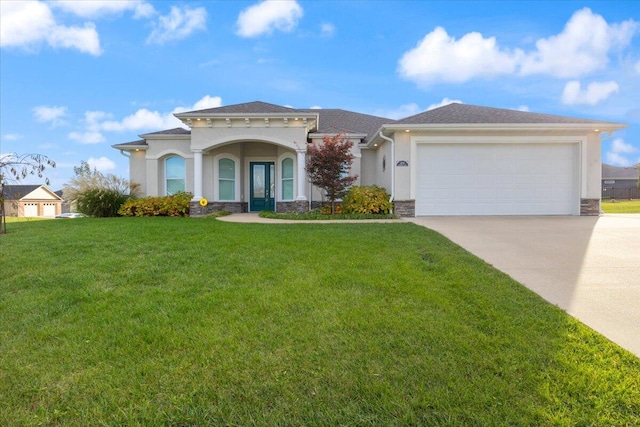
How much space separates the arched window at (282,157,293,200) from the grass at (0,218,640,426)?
33.7 feet

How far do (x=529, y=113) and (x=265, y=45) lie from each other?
11036mm

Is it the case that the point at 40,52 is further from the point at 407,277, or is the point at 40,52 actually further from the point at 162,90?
the point at 407,277

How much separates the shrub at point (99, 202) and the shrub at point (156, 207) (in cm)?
41

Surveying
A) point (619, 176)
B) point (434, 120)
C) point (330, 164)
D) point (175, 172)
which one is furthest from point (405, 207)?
point (619, 176)

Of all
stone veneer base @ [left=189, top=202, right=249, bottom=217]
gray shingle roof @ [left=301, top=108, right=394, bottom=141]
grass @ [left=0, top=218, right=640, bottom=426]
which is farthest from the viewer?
gray shingle roof @ [left=301, top=108, right=394, bottom=141]

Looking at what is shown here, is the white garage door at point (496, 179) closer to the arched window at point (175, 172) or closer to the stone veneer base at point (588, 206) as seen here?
the stone veneer base at point (588, 206)

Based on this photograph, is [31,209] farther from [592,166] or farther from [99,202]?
[592,166]

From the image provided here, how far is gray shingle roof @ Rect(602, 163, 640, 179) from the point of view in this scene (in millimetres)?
41219

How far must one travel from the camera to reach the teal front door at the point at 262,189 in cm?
1579

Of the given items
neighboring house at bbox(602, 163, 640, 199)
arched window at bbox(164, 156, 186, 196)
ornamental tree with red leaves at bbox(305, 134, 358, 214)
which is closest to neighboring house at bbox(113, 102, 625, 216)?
ornamental tree with red leaves at bbox(305, 134, 358, 214)

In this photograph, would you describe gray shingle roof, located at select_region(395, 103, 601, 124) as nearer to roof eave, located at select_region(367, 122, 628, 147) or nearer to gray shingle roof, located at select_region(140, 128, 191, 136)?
roof eave, located at select_region(367, 122, 628, 147)

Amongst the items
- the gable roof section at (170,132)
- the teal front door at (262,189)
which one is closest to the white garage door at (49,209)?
the gable roof section at (170,132)

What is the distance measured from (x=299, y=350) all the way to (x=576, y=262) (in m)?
4.98

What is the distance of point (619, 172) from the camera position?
1665 inches
